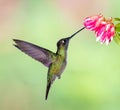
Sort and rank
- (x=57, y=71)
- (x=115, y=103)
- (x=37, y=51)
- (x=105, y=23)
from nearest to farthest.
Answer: (x=105, y=23) → (x=37, y=51) → (x=57, y=71) → (x=115, y=103)

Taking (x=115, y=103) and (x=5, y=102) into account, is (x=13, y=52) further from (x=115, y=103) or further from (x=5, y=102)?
(x=115, y=103)

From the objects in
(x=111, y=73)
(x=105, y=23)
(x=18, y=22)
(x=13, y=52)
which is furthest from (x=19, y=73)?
(x=105, y=23)

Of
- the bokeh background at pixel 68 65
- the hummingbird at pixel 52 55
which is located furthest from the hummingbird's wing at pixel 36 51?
the bokeh background at pixel 68 65

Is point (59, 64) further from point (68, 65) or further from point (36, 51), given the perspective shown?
point (68, 65)

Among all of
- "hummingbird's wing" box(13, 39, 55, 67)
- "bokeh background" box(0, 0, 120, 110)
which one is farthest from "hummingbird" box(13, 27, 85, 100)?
"bokeh background" box(0, 0, 120, 110)

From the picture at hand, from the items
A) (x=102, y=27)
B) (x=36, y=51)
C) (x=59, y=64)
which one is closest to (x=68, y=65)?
(x=59, y=64)
